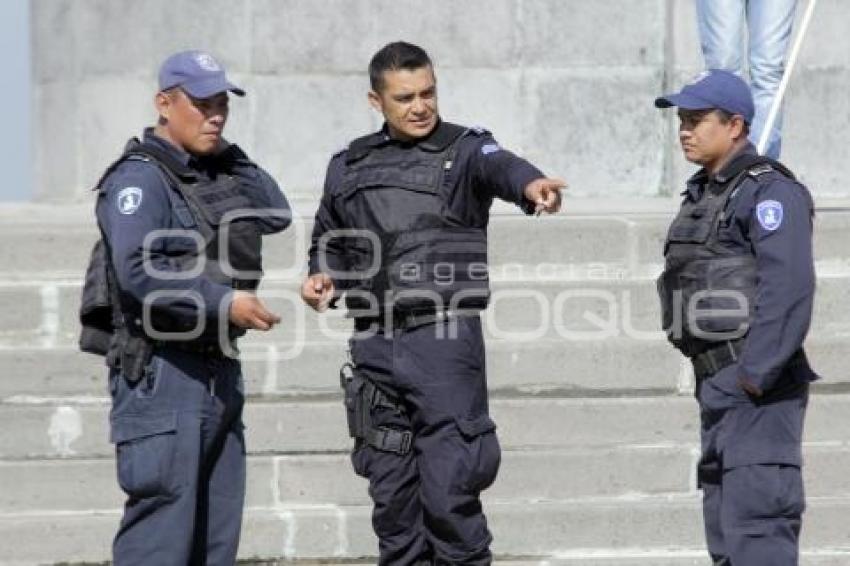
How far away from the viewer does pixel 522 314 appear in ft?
27.5

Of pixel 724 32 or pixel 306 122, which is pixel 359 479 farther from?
pixel 306 122

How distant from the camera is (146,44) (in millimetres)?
10727

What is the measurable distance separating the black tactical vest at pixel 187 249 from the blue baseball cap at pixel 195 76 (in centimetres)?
20

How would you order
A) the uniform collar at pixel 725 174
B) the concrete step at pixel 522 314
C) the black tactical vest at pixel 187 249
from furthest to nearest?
the concrete step at pixel 522 314
the uniform collar at pixel 725 174
the black tactical vest at pixel 187 249

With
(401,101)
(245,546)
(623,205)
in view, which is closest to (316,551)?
(245,546)

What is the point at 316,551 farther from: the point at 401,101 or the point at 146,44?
the point at 146,44

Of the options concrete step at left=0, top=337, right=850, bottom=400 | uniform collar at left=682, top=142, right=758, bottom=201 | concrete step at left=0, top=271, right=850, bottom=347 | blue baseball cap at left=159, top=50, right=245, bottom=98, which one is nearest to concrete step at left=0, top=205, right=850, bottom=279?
concrete step at left=0, top=271, right=850, bottom=347

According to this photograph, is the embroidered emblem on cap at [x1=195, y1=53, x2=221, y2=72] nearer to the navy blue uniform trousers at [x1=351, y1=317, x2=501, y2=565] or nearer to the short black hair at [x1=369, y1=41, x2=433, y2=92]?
the short black hair at [x1=369, y1=41, x2=433, y2=92]

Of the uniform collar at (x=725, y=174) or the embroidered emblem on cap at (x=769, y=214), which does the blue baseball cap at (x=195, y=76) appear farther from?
the embroidered emblem on cap at (x=769, y=214)

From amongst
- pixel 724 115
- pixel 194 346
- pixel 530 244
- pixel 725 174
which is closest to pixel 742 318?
pixel 725 174

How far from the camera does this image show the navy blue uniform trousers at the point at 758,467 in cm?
624

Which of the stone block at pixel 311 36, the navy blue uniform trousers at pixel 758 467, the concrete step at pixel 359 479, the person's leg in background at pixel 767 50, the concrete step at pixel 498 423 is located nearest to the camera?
the navy blue uniform trousers at pixel 758 467

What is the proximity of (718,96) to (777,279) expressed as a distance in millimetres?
634

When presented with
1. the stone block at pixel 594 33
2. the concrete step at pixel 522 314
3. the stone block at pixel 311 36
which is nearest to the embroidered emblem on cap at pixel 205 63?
the concrete step at pixel 522 314
